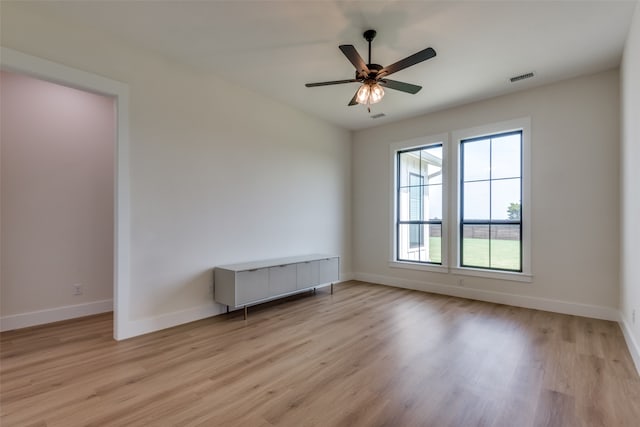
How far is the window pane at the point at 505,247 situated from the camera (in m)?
4.48

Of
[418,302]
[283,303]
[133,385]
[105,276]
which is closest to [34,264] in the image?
[105,276]

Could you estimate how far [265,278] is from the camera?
158 inches

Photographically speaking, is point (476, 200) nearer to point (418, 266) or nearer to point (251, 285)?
point (418, 266)

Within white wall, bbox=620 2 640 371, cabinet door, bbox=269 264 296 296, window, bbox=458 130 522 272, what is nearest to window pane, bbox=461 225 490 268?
window, bbox=458 130 522 272

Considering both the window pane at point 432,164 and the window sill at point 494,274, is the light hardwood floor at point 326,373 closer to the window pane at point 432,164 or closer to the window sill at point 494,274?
the window sill at point 494,274

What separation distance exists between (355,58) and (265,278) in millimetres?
2807

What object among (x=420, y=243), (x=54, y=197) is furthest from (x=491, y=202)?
(x=54, y=197)

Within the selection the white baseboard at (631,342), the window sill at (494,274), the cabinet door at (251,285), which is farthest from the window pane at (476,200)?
the cabinet door at (251,285)

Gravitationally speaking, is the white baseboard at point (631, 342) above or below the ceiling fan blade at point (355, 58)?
below

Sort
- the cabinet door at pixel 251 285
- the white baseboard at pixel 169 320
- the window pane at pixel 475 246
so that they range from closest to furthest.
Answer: the white baseboard at pixel 169 320 < the cabinet door at pixel 251 285 < the window pane at pixel 475 246

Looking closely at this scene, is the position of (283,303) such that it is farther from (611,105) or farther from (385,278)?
(611,105)

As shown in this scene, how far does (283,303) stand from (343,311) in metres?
0.95

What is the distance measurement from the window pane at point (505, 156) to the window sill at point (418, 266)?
1.69m

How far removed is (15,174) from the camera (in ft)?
11.3
